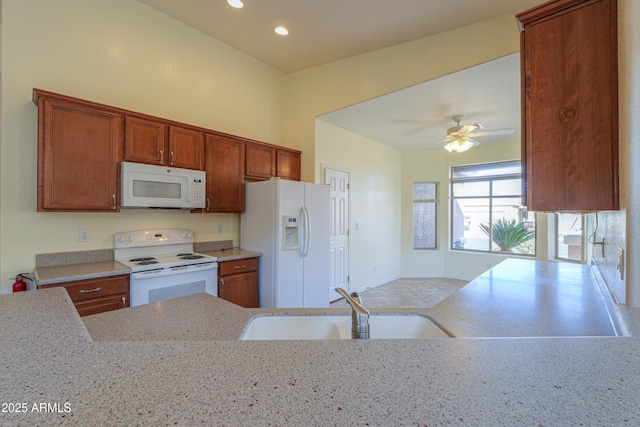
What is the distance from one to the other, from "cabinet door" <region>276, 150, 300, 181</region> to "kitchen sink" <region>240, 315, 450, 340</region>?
9.55ft

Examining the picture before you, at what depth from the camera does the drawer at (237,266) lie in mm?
3004

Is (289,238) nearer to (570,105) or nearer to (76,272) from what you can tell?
(76,272)

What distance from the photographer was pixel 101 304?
2215 millimetres

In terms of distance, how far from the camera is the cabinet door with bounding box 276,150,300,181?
3.94 meters

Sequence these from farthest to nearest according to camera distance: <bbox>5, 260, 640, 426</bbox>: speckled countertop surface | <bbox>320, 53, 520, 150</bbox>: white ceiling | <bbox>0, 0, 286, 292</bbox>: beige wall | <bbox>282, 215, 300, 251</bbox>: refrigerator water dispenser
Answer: <bbox>282, 215, 300, 251</bbox>: refrigerator water dispenser < <bbox>320, 53, 520, 150</bbox>: white ceiling < <bbox>0, 0, 286, 292</bbox>: beige wall < <bbox>5, 260, 640, 426</bbox>: speckled countertop surface

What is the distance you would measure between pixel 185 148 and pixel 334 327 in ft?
8.33

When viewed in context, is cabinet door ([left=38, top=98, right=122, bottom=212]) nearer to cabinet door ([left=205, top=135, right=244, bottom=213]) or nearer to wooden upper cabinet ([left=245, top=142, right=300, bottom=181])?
cabinet door ([left=205, top=135, right=244, bottom=213])

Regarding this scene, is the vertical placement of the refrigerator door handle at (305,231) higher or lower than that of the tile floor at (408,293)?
higher

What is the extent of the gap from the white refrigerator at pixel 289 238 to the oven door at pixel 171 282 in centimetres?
62

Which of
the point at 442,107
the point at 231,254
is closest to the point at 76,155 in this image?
Result: the point at 231,254

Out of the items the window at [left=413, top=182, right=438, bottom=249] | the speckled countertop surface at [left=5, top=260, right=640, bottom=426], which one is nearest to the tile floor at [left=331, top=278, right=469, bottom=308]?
the window at [left=413, top=182, right=438, bottom=249]

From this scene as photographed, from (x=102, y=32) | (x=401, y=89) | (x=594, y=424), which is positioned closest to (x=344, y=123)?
(x=401, y=89)

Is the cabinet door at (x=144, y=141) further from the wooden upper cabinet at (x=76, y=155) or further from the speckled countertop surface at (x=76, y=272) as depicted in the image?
the speckled countertop surface at (x=76, y=272)

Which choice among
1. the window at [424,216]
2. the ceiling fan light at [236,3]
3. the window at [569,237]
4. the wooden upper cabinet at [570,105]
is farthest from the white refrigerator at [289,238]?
the window at [569,237]
